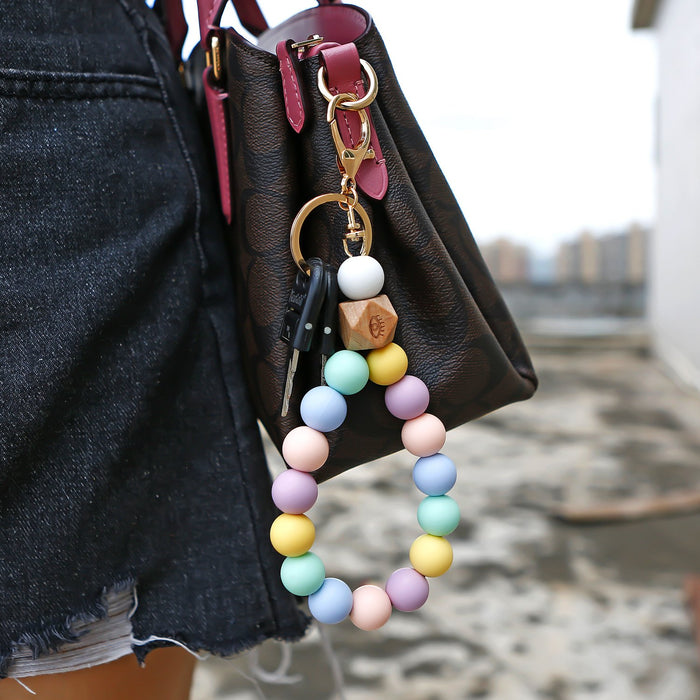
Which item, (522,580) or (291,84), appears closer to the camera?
(291,84)

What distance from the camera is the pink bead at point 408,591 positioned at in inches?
21.7

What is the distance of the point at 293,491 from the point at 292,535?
0.11 ft

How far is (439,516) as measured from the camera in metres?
0.56

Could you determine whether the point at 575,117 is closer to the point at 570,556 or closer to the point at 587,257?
the point at 587,257

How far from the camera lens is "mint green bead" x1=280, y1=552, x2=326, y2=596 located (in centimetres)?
53

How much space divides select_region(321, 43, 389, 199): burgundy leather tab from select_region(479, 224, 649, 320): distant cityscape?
16.1 ft

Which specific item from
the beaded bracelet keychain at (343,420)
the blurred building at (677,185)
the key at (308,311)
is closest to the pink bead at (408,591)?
the beaded bracelet keychain at (343,420)

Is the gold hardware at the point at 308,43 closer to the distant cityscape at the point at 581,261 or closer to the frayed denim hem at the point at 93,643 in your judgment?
the frayed denim hem at the point at 93,643

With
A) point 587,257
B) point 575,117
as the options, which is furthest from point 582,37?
point 587,257

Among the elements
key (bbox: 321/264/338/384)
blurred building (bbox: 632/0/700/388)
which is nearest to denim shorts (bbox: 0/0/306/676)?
key (bbox: 321/264/338/384)

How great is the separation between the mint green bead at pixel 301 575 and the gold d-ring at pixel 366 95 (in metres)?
A: 0.34

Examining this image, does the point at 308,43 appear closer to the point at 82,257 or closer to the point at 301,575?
the point at 82,257

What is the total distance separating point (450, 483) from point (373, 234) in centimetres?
21

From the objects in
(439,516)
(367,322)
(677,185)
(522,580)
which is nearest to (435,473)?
(439,516)
